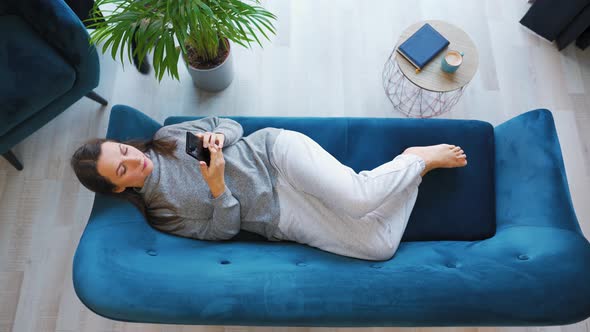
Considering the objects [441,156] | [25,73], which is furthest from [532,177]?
[25,73]

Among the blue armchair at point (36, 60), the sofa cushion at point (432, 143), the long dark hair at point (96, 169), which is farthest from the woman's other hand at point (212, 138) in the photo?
the blue armchair at point (36, 60)

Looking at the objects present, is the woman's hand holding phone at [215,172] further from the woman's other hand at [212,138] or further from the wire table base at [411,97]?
the wire table base at [411,97]

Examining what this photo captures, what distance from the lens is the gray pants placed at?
136 centimetres

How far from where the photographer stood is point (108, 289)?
112cm

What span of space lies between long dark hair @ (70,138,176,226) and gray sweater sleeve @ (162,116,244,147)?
86 millimetres

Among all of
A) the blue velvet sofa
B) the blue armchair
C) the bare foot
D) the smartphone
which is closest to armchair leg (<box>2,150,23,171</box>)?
the blue armchair

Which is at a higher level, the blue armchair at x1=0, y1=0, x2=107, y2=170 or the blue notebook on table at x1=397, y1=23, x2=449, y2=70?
the blue notebook on table at x1=397, y1=23, x2=449, y2=70

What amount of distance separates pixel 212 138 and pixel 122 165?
0.32 m

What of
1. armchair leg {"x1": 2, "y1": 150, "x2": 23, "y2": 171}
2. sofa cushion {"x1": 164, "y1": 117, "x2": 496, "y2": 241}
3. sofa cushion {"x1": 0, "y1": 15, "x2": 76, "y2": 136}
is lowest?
armchair leg {"x1": 2, "y1": 150, "x2": 23, "y2": 171}

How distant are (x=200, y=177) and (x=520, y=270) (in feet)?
3.65

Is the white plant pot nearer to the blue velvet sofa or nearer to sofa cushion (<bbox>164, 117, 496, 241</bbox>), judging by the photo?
sofa cushion (<bbox>164, 117, 496, 241</bbox>)

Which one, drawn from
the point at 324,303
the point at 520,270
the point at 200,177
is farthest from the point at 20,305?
the point at 520,270

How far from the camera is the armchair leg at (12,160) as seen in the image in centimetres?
193

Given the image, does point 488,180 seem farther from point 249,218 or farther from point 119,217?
point 119,217
